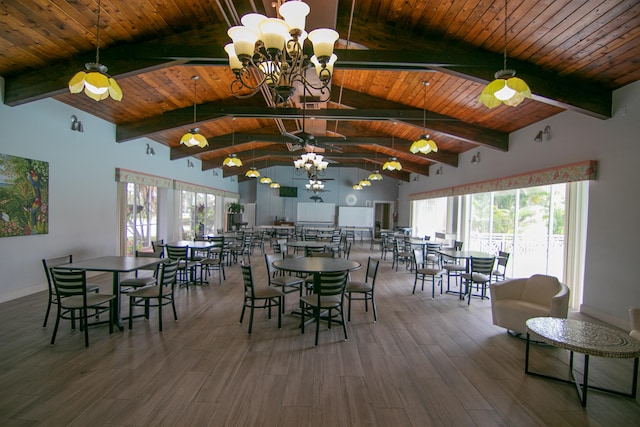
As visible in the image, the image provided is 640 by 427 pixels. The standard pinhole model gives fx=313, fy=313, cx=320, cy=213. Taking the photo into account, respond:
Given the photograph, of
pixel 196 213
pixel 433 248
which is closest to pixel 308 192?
pixel 196 213

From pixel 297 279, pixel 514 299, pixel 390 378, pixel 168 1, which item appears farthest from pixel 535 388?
pixel 168 1

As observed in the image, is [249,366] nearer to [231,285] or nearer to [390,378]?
[390,378]

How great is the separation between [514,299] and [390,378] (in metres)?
2.13

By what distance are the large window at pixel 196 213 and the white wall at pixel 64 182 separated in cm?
321

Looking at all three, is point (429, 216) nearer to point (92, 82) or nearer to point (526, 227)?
point (526, 227)

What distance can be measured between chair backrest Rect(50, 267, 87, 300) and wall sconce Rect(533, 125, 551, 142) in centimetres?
654

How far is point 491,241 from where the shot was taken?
7.36 meters

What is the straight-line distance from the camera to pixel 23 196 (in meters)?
4.51

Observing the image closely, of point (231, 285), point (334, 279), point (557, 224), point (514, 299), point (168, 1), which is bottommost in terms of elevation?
point (231, 285)

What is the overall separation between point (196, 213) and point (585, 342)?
11.0 metres

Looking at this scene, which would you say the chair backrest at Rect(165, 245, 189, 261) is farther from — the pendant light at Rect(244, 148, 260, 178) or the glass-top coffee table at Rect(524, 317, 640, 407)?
the glass-top coffee table at Rect(524, 317, 640, 407)

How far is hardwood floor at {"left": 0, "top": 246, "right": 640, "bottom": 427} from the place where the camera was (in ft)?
7.07

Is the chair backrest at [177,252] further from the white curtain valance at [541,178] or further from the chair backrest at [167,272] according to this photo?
the white curtain valance at [541,178]

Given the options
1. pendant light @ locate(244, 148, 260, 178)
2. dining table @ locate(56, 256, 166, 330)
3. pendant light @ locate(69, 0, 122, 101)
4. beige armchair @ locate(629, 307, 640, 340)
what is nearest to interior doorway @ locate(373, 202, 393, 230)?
pendant light @ locate(244, 148, 260, 178)
